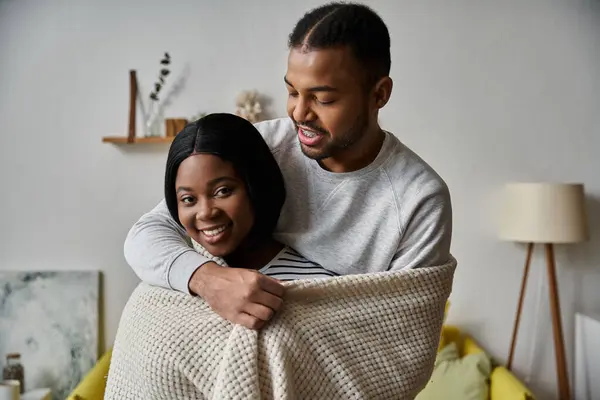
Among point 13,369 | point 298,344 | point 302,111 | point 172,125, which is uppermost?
point 172,125

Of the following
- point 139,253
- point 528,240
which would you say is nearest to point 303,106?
point 139,253

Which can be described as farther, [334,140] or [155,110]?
[155,110]

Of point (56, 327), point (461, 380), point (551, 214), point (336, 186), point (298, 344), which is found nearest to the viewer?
point (298, 344)

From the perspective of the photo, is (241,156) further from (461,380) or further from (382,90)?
(461,380)

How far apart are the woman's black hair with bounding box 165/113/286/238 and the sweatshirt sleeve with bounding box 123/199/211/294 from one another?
50mm

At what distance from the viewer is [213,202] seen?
0.93 meters

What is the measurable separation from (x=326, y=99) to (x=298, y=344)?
0.35 m

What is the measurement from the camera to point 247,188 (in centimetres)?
95

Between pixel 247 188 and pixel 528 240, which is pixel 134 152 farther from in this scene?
pixel 247 188

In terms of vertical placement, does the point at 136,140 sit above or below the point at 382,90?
above

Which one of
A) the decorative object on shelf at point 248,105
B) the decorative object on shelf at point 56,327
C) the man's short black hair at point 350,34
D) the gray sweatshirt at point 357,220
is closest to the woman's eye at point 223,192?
the gray sweatshirt at point 357,220

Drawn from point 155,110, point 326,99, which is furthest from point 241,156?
point 155,110

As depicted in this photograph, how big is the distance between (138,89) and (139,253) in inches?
95.1

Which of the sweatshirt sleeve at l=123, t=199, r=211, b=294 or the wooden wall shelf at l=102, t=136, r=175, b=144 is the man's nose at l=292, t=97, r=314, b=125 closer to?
the sweatshirt sleeve at l=123, t=199, r=211, b=294
